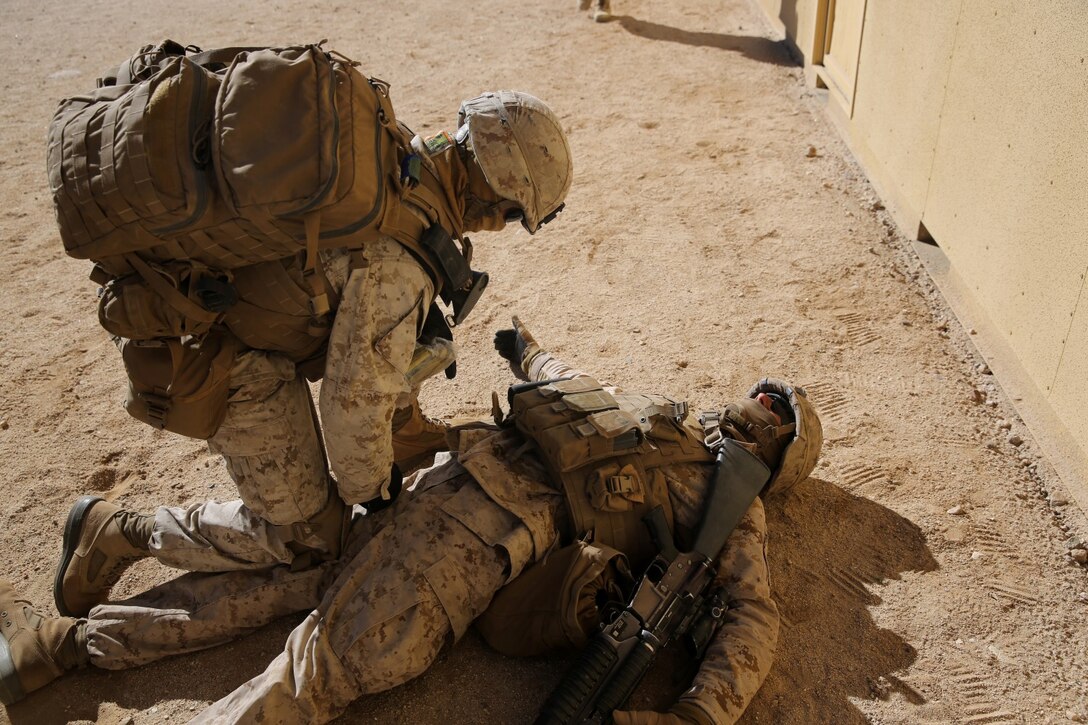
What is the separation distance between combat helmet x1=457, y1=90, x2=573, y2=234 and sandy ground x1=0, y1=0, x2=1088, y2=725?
1444 mm

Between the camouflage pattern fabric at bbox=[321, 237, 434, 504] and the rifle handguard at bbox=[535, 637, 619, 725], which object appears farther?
the camouflage pattern fabric at bbox=[321, 237, 434, 504]

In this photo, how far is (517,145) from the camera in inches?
130

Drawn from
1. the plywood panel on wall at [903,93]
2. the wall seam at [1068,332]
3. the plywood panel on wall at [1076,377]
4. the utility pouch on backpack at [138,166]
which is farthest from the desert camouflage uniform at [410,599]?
the plywood panel on wall at [903,93]

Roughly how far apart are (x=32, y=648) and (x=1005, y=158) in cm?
453

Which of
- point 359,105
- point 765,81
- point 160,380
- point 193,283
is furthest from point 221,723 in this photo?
point 765,81

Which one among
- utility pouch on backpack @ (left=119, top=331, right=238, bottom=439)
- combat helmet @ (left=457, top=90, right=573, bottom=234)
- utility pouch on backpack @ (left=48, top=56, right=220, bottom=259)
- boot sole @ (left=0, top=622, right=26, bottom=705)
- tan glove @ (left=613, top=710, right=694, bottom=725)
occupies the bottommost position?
boot sole @ (left=0, top=622, right=26, bottom=705)

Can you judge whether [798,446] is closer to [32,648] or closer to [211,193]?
[211,193]

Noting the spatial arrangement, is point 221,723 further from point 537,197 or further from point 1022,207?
point 1022,207

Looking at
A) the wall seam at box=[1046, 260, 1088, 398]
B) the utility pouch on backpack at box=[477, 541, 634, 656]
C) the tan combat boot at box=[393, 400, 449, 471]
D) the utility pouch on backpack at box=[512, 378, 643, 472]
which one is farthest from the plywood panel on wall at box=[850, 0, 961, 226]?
the utility pouch on backpack at box=[477, 541, 634, 656]

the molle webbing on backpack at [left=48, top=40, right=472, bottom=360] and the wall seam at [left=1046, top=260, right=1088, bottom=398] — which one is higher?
the molle webbing on backpack at [left=48, top=40, right=472, bottom=360]

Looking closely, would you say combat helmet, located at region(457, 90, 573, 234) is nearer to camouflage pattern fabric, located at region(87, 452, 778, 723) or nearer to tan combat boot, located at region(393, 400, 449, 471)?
camouflage pattern fabric, located at region(87, 452, 778, 723)

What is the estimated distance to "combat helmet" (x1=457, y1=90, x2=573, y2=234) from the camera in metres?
3.29

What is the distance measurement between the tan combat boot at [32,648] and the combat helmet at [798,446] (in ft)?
8.47

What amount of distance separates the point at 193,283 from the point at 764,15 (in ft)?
26.5
